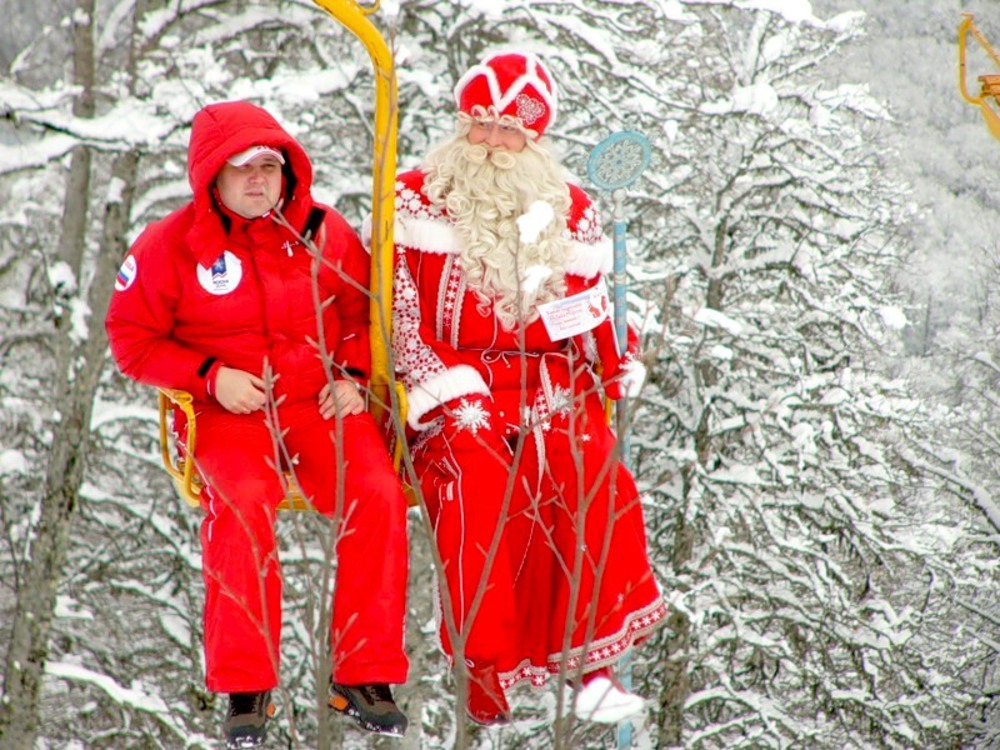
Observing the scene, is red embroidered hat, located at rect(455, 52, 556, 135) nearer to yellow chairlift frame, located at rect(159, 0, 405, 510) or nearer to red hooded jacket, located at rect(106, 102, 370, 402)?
yellow chairlift frame, located at rect(159, 0, 405, 510)

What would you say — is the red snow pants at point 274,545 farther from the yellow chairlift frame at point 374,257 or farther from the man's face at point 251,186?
the man's face at point 251,186

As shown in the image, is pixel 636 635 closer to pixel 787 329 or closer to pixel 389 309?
pixel 389 309

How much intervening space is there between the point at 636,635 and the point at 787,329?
281 inches

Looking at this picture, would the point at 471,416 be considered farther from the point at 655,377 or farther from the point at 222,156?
the point at 655,377

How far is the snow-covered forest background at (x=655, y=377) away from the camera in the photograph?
817 centimetres

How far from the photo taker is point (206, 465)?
10.2ft

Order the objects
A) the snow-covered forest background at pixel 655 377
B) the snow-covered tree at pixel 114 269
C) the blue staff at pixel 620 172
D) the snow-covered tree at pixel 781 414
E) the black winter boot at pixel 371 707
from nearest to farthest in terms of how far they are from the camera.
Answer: the black winter boot at pixel 371 707 < the blue staff at pixel 620 172 < the snow-covered tree at pixel 114 269 < the snow-covered forest background at pixel 655 377 < the snow-covered tree at pixel 781 414

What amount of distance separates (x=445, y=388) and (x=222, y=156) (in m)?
0.86

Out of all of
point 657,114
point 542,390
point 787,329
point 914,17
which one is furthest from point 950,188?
point 542,390

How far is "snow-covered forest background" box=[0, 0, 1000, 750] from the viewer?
8.17 meters

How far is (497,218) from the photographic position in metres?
3.42

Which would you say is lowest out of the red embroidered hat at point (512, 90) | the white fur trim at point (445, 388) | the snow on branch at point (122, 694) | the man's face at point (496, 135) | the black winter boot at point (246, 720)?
the black winter boot at point (246, 720)

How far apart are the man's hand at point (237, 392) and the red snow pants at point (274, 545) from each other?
6cm

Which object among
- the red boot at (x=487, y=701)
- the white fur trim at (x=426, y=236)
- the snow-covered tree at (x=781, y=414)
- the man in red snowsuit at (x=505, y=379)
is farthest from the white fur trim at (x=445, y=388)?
the snow-covered tree at (x=781, y=414)
